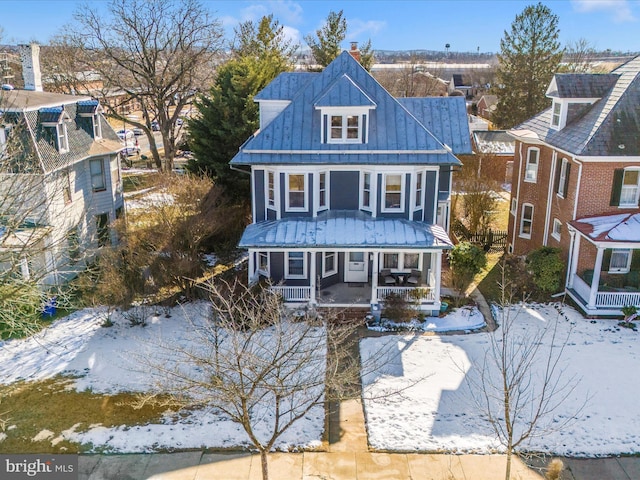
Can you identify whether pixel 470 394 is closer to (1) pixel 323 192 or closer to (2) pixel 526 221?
(1) pixel 323 192

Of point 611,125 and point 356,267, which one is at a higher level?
point 611,125

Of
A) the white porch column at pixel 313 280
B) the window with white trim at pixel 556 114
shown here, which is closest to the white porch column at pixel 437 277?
the white porch column at pixel 313 280

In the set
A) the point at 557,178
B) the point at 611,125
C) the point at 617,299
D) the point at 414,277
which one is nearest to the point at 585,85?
the point at 611,125

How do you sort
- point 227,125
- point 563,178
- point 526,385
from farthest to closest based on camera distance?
point 227,125
point 563,178
point 526,385

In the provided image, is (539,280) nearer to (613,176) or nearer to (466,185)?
(613,176)

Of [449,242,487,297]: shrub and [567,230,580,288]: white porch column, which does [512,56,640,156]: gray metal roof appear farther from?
[449,242,487,297]: shrub

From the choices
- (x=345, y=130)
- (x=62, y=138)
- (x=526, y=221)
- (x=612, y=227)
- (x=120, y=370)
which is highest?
(x=345, y=130)
